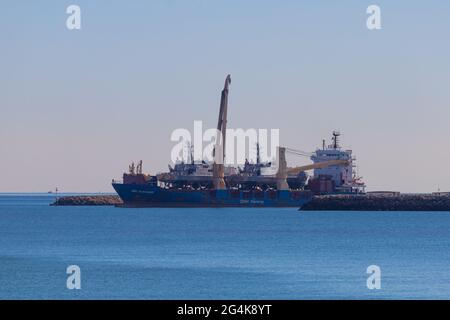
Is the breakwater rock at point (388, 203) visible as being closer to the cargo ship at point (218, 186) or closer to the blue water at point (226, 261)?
the cargo ship at point (218, 186)

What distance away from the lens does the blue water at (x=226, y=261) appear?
107ft

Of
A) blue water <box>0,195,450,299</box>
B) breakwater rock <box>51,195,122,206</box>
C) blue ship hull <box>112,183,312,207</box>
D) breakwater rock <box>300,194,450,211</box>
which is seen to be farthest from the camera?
breakwater rock <box>51,195,122,206</box>

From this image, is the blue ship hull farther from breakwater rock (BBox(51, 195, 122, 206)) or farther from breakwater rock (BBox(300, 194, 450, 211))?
breakwater rock (BBox(51, 195, 122, 206))

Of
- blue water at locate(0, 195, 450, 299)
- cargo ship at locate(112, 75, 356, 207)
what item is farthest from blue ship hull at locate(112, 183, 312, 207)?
blue water at locate(0, 195, 450, 299)

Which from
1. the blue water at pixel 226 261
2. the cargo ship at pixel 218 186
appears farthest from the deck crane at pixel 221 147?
the blue water at pixel 226 261

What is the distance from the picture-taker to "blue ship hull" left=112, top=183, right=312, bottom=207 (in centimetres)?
11575

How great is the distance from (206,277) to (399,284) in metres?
6.81

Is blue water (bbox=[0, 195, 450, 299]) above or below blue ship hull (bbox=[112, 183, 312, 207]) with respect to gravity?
below

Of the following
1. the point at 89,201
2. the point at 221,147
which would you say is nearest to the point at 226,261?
the point at 221,147

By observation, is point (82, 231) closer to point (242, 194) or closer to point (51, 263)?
point (51, 263)

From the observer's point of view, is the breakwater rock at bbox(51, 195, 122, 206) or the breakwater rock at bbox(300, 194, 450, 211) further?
the breakwater rock at bbox(51, 195, 122, 206)

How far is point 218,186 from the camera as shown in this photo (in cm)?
11581

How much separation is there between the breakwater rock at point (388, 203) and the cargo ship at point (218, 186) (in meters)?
9.02

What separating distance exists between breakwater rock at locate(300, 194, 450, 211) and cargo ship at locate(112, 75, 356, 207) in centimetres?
902
